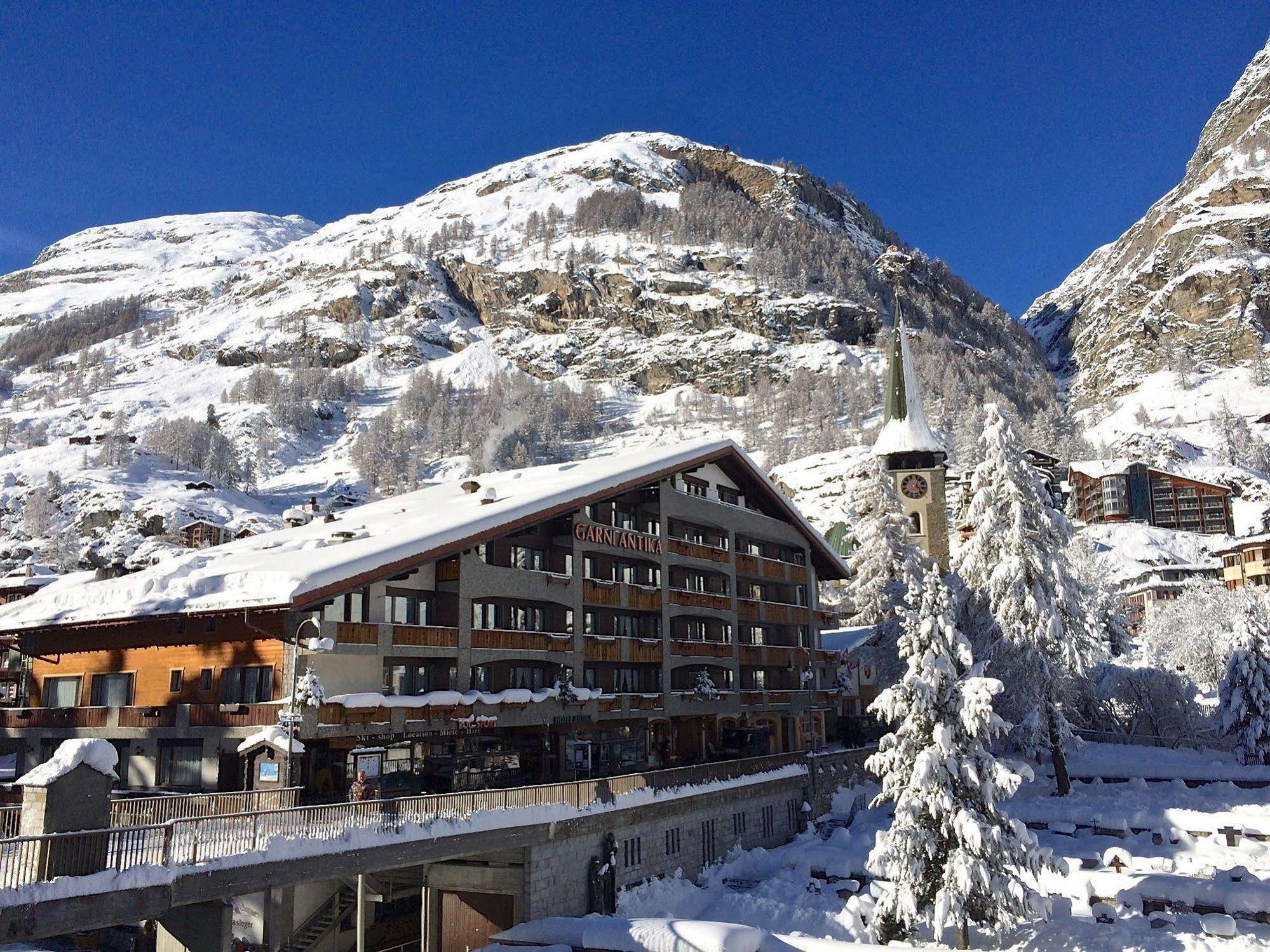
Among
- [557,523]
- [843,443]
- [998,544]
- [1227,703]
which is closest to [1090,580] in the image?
[1227,703]

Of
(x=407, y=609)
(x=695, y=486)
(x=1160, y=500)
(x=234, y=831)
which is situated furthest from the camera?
(x=1160, y=500)

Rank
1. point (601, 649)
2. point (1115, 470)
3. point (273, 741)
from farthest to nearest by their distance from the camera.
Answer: point (1115, 470) → point (601, 649) → point (273, 741)

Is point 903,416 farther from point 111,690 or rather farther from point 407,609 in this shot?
point 111,690

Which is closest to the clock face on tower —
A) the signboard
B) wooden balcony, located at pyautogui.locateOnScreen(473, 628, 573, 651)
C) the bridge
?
the bridge

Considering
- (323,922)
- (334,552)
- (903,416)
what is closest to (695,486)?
(334,552)

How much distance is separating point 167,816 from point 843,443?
18034 cm

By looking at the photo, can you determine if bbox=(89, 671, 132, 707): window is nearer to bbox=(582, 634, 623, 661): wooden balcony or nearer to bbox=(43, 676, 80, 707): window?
bbox=(43, 676, 80, 707): window

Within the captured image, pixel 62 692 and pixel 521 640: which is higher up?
pixel 521 640

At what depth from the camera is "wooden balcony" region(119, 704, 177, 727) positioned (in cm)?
3209

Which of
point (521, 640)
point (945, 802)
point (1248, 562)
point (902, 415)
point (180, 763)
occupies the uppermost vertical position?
point (902, 415)

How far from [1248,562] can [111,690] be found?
375 feet

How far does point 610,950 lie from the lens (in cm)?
2381

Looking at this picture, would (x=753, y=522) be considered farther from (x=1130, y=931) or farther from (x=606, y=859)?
(x=1130, y=931)

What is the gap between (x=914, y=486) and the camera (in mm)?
90000
